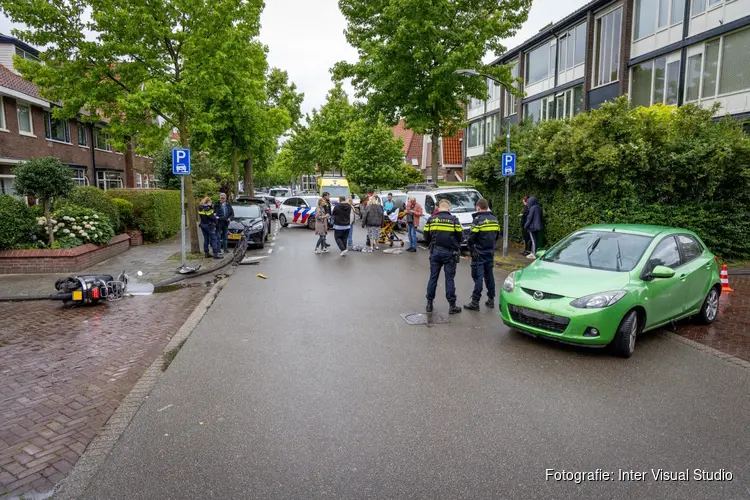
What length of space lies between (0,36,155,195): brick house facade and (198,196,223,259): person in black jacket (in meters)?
3.78

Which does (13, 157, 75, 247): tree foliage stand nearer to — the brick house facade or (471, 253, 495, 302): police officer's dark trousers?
the brick house facade

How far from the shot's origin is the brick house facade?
63.8 ft

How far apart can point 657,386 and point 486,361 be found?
1.72m

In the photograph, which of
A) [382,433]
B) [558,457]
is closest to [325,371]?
[382,433]

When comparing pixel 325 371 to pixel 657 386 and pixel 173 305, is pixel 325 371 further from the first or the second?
pixel 173 305

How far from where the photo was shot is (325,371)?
17.9 feet

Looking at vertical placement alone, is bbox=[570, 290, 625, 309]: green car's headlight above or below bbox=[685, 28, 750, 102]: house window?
below

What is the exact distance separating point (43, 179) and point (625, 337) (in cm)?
1193

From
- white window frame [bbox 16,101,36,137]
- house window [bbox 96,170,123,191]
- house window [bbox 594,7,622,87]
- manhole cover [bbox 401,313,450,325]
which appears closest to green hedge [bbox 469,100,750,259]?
manhole cover [bbox 401,313,450,325]

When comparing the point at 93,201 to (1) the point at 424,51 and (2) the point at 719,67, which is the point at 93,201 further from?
(2) the point at 719,67

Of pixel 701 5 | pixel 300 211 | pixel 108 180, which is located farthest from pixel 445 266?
pixel 108 180

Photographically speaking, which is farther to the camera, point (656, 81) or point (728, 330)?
point (656, 81)

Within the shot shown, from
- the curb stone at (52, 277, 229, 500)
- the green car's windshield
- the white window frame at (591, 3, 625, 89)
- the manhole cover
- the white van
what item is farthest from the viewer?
the white window frame at (591, 3, 625, 89)

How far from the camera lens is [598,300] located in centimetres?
577
